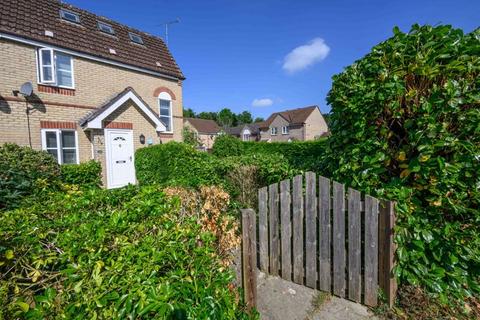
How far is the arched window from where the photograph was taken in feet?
44.3

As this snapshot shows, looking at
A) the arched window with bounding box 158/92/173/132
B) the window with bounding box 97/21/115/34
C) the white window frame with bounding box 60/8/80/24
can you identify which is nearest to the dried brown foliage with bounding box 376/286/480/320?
the arched window with bounding box 158/92/173/132

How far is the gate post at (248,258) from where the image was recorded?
7.60ft

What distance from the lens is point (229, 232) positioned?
232cm

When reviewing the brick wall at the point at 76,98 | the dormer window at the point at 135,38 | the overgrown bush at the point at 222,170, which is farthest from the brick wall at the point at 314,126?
the overgrown bush at the point at 222,170

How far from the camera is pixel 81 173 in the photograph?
7809mm

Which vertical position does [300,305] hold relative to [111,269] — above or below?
below

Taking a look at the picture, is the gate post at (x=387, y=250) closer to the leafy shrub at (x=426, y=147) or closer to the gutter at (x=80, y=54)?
the leafy shrub at (x=426, y=147)

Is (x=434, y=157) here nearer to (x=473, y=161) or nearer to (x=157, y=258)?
(x=473, y=161)

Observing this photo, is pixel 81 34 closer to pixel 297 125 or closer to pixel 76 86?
pixel 76 86

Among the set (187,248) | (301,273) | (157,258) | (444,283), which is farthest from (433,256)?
(157,258)

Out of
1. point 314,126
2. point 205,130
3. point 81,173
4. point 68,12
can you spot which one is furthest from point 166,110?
point 314,126

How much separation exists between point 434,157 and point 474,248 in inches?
40.3

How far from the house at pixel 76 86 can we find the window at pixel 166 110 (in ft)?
0.81

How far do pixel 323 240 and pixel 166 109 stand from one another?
41.7 ft
